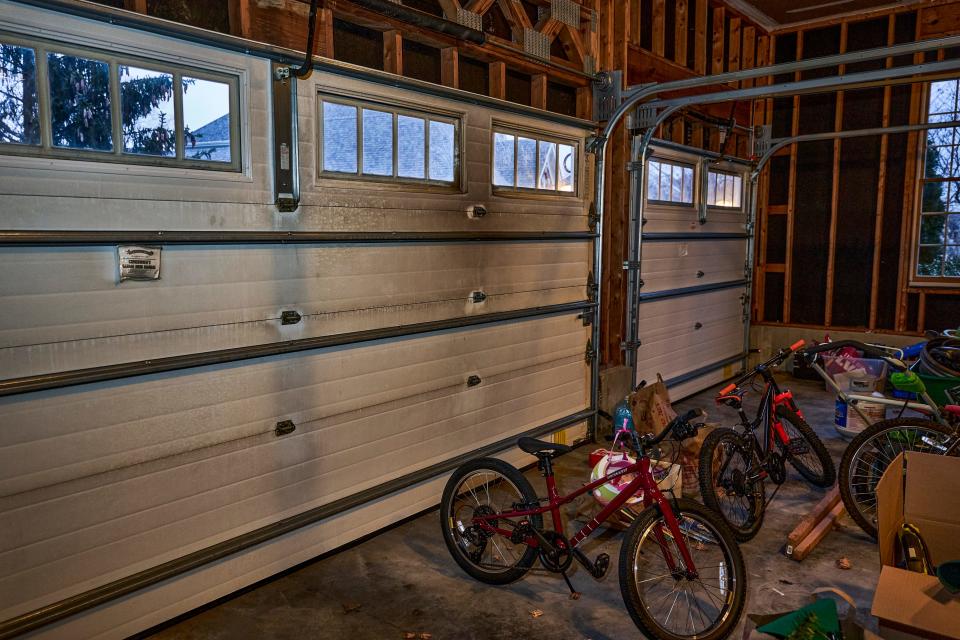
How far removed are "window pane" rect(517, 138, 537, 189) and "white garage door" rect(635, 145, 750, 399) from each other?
174 cm

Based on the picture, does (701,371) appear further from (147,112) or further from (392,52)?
(147,112)

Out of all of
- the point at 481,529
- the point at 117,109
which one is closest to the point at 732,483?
the point at 481,529

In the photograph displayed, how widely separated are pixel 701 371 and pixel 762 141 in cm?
339

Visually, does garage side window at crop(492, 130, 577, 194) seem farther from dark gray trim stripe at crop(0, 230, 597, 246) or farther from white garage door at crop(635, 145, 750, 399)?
white garage door at crop(635, 145, 750, 399)

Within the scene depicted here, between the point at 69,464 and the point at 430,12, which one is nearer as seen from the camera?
the point at 69,464

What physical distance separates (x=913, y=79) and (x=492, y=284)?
12.3ft

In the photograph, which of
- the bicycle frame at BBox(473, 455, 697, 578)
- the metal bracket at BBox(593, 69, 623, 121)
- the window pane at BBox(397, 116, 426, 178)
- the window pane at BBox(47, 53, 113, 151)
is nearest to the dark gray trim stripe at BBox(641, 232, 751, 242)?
the metal bracket at BBox(593, 69, 623, 121)

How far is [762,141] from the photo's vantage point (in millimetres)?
9617

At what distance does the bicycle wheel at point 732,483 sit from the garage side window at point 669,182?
347 cm

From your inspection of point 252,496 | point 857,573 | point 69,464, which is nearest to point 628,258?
point 857,573

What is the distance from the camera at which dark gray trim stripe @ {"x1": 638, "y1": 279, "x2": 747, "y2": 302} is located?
24.7 feet

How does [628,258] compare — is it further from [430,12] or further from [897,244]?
[897,244]

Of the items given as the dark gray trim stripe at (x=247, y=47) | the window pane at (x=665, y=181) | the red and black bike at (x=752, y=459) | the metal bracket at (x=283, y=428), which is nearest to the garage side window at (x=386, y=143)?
the dark gray trim stripe at (x=247, y=47)

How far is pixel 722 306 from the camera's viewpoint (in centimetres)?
940
